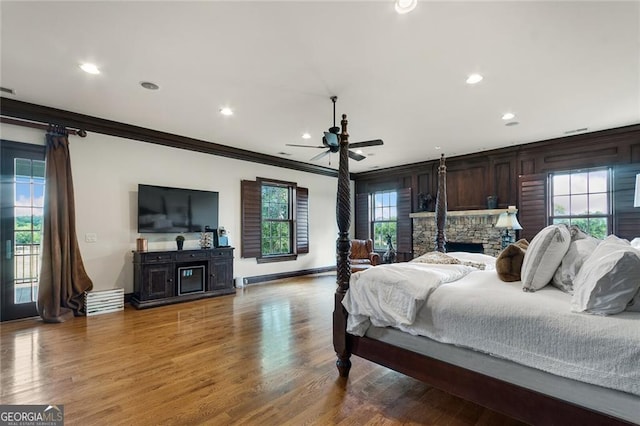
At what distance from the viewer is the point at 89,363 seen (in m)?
2.71

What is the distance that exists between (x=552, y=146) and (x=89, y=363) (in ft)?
24.2

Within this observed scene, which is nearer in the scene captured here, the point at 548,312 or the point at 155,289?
the point at 548,312

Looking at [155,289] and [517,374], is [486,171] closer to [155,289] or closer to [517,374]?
[517,374]

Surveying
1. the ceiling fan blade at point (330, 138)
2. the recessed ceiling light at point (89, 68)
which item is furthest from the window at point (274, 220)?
the recessed ceiling light at point (89, 68)

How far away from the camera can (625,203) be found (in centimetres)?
478

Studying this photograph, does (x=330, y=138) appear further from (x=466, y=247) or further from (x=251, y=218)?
(x=466, y=247)

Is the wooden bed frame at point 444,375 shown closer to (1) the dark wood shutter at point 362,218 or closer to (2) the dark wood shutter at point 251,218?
(2) the dark wood shutter at point 251,218

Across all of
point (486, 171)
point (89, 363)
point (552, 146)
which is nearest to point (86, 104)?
point (89, 363)

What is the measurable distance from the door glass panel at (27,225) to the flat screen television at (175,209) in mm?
1193

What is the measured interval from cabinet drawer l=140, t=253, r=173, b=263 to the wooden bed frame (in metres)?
3.30

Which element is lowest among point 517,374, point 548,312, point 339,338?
point 339,338

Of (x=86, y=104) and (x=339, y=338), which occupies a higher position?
(x=86, y=104)

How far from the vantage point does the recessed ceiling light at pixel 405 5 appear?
2088 millimetres

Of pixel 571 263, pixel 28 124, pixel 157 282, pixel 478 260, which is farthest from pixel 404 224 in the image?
pixel 28 124
